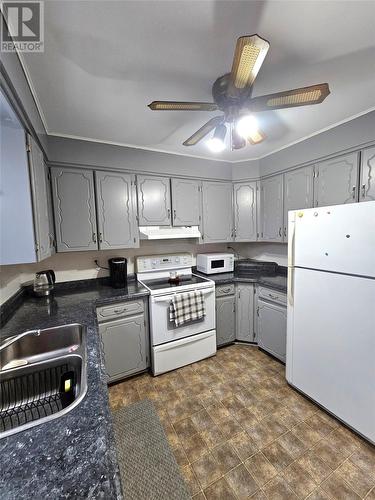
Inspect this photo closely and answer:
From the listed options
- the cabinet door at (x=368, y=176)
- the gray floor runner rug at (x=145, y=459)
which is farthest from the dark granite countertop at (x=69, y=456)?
the cabinet door at (x=368, y=176)

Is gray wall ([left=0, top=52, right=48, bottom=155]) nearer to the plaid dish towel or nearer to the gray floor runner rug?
the plaid dish towel

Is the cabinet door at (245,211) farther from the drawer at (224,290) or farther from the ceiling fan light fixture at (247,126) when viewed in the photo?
the ceiling fan light fixture at (247,126)

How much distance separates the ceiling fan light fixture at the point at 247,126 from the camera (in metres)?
1.31

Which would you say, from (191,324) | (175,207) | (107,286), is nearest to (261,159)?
(175,207)

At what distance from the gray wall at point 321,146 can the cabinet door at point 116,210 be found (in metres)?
1.55

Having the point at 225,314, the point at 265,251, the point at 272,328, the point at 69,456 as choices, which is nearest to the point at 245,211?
the point at 265,251

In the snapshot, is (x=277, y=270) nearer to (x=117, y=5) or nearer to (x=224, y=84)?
(x=224, y=84)

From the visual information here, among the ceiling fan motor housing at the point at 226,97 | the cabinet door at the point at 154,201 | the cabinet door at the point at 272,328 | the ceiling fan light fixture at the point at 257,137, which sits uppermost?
the ceiling fan motor housing at the point at 226,97

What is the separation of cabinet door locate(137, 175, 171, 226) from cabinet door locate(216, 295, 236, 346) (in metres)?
1.19

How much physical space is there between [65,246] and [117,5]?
1800 millimetres

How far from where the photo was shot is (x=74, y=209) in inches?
82.5

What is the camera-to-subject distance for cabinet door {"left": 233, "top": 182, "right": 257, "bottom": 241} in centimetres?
285

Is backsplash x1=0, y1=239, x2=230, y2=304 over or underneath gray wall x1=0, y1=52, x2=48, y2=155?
underneath

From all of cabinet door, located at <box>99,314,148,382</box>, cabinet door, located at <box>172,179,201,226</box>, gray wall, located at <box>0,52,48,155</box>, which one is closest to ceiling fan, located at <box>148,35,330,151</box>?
gray wall, located at <box>0,52,48,155</box>
